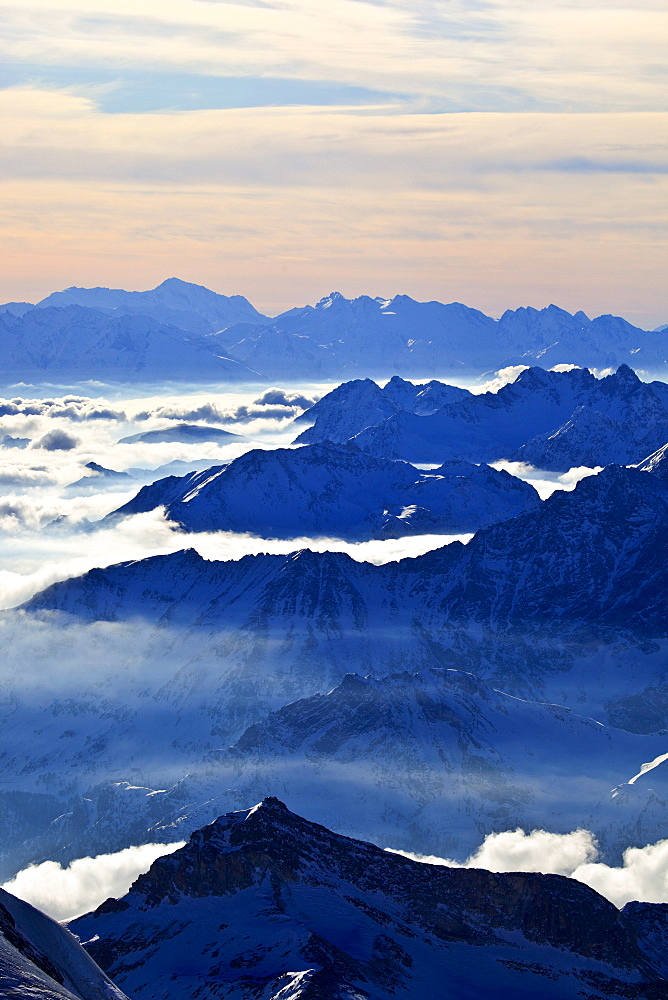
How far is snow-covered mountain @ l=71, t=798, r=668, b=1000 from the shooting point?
144 m

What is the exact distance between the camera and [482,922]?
531 feet

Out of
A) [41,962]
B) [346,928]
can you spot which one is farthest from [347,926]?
[41,962]

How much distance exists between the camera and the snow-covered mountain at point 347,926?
471 ft

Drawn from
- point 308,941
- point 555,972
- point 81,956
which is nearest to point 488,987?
point 555,972

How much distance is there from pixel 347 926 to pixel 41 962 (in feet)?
272

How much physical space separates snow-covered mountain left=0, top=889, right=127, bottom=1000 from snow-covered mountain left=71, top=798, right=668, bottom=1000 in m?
52.5

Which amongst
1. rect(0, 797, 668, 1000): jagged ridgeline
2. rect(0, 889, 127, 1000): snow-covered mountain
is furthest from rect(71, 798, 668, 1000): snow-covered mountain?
rect(0, 889, 127, 1000): snow-covered mountain

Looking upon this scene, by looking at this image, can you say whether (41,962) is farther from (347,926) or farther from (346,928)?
(347,926)

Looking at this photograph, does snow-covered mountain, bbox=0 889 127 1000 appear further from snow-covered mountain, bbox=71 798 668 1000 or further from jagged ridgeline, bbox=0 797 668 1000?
snow-covered mountain, bbox=71 798 668 1000

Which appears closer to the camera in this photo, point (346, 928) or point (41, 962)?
point (41, 962)

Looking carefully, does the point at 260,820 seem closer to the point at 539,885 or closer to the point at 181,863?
the point at 181,863

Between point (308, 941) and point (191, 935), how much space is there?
1737cm

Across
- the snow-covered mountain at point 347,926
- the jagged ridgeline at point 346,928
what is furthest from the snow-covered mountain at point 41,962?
the snow-covered mountain at point 347,926

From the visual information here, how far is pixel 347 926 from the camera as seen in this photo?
503 ft
